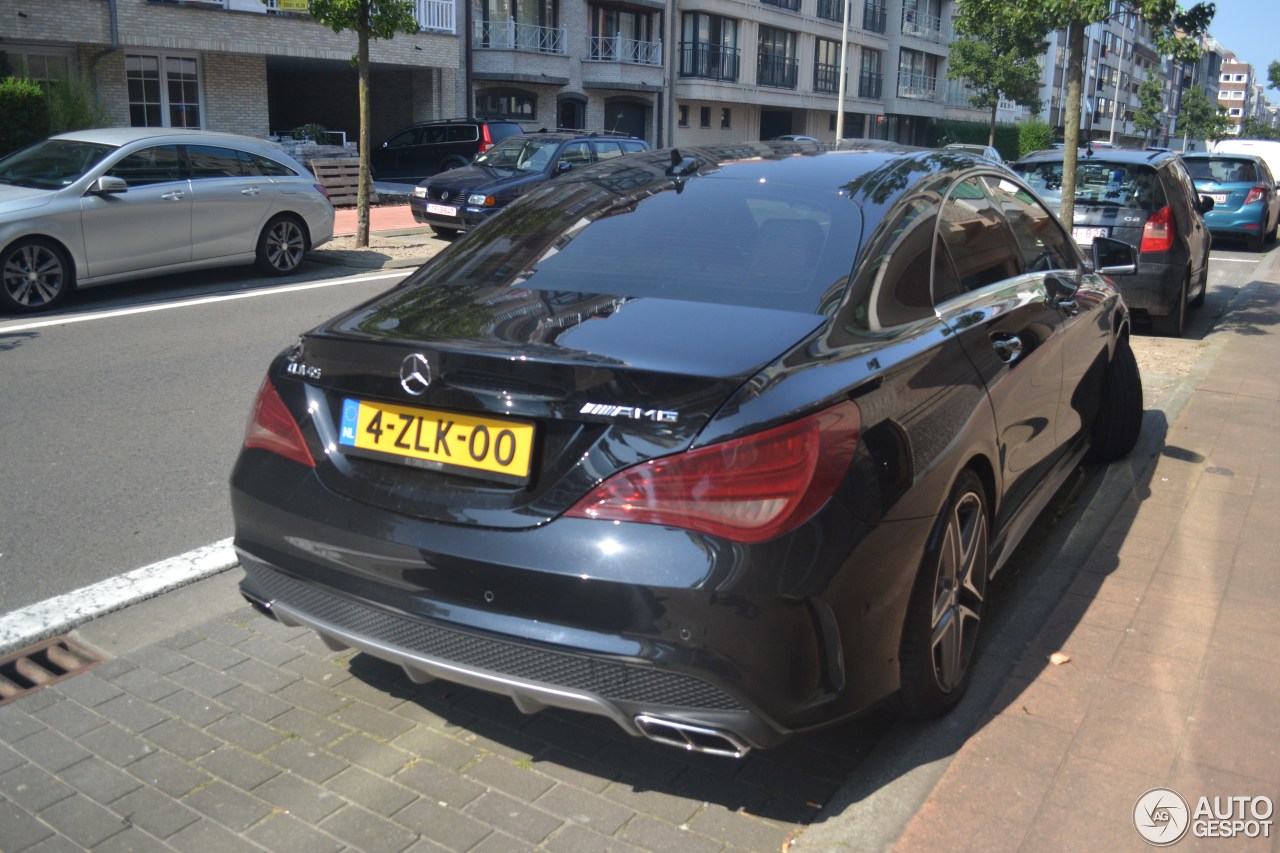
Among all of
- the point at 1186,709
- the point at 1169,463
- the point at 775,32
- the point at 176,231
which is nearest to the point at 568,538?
the point at 1186,709

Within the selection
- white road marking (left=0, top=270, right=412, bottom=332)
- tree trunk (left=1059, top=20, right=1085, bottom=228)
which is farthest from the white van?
white road marking (left=0, top=270, right=412, bottom=332)

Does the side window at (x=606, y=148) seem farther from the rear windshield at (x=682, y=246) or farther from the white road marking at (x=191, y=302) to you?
the rear windshield at (x=682, y=246)

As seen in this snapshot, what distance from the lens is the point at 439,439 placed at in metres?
2.94

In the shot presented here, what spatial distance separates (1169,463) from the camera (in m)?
6.29

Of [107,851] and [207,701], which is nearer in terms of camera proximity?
[107,851]

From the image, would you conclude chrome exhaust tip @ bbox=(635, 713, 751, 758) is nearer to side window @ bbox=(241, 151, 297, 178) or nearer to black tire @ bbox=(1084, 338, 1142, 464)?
black tire @ bbox=(1084, 338, 1142, 464)

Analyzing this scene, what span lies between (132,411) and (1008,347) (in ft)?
17.6

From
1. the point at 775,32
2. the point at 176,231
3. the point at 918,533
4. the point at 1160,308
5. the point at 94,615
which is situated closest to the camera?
the point at 918,533

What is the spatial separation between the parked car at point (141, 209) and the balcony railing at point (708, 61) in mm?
35018

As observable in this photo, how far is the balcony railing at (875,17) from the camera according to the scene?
2299 inches

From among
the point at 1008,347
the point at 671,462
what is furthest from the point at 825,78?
the point at 671,462

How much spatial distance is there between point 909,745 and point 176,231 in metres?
10.4

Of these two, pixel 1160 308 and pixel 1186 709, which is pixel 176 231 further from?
pixel 1186 709

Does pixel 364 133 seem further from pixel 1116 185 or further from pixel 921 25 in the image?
pixel 921 25
